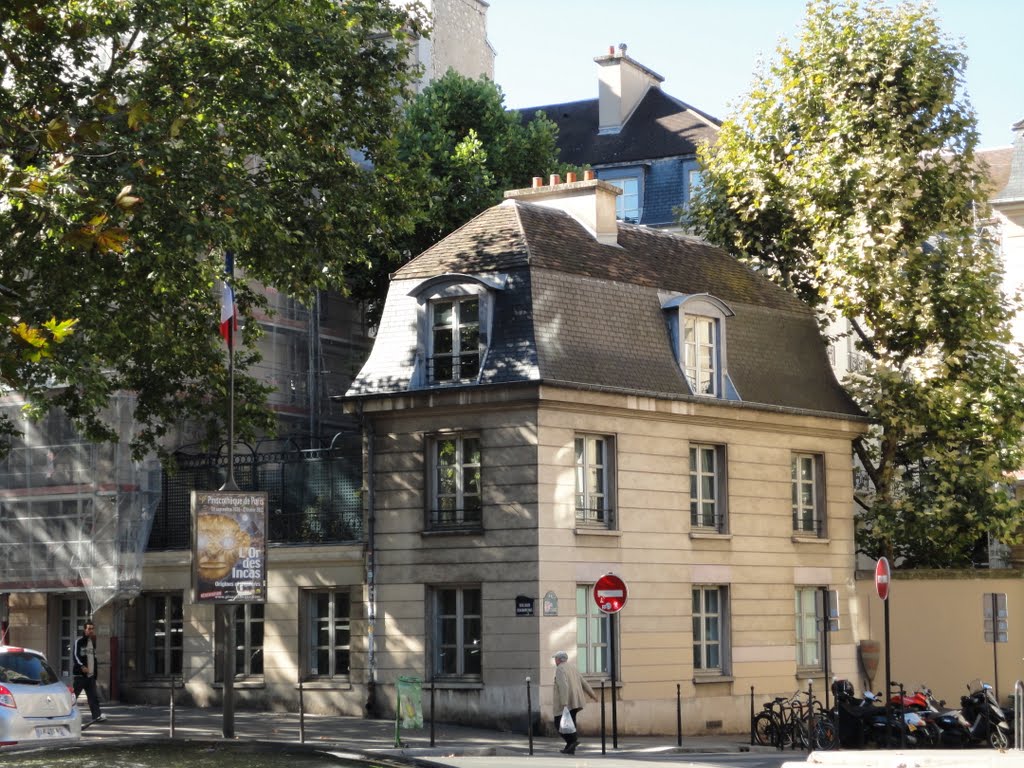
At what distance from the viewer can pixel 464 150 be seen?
39.9 metres

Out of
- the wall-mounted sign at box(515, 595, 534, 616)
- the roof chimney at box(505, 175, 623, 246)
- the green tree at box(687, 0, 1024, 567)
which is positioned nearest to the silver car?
the wall-mounted sign at box(515, 595, 534, 616)

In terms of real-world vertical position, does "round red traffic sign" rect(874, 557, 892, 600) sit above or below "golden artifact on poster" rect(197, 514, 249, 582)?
below

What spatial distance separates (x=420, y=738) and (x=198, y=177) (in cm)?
941

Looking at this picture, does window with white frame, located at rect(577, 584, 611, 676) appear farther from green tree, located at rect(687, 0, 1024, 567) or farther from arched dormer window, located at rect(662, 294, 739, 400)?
green tree, located at rect(687, 0, 1024, 567)

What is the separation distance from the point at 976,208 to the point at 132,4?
21521 mm

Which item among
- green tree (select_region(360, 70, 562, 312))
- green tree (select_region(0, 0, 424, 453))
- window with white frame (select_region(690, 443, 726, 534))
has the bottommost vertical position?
window with white frame (select_region(690, 443, 726, 534))

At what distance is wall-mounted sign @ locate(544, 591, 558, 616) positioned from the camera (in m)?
26.9

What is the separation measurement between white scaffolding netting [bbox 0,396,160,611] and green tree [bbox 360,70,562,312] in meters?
8.89

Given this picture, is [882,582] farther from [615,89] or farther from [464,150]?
[615,89]

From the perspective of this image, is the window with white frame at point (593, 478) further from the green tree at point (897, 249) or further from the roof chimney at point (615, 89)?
the roof chimney at point (615, 89)

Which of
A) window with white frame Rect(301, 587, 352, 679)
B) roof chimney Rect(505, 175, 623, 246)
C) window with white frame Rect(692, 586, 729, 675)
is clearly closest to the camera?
window with white frame Rect(301, 587, 352, 679)

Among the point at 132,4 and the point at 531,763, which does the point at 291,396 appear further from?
the point at 531,763

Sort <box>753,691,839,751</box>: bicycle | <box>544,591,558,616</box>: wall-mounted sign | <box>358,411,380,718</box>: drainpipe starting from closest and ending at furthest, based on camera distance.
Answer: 1. <box>753,691,839,751</box>: bicycle
2. <box>544,591,558,616</box>: wall-mounted sign
3. <box>358,411,380,718</box>: drainpipe

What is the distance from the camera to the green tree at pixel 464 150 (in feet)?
131
